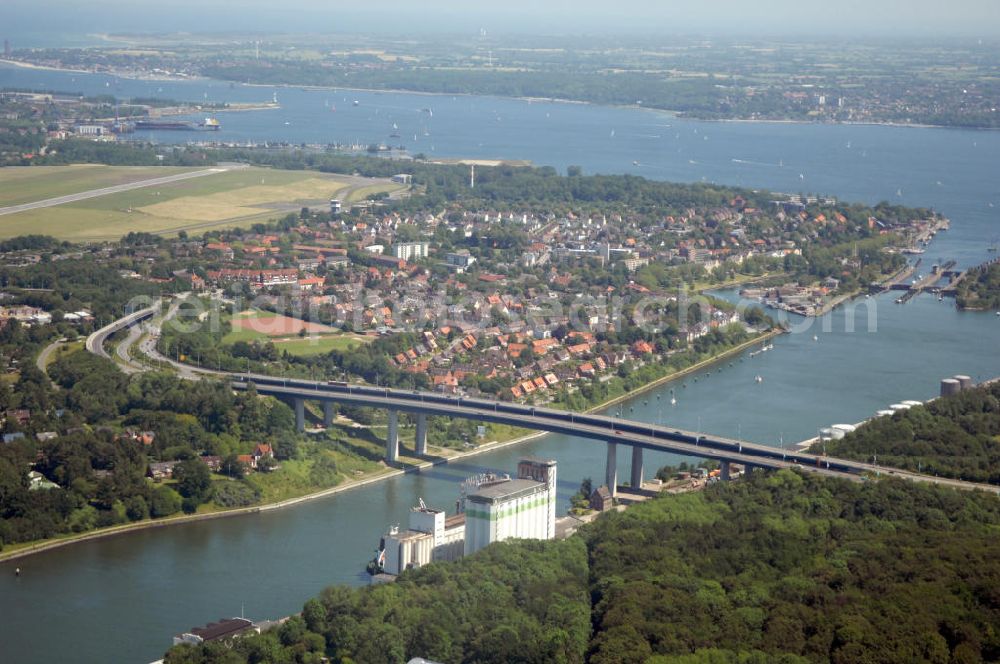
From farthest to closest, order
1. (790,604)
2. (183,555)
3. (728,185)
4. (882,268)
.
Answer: (728,185) < (882,268) < (183,555) < (790,604)

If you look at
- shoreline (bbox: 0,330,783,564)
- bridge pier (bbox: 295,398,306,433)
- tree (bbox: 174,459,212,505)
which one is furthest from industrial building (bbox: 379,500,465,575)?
bridge pier (bbox: 295,398,306,433)

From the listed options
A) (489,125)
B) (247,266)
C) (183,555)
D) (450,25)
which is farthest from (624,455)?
(450,25)

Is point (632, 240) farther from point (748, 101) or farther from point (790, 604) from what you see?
point (748, 101)

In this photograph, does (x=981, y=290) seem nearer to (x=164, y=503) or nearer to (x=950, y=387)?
(x=950, y=387)

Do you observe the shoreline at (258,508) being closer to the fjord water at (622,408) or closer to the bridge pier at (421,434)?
the fjord water at (622,408)

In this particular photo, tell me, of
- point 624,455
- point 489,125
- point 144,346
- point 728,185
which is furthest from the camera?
point 489,125

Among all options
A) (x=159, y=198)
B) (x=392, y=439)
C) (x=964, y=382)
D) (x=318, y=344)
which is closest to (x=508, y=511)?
(x=392, y=439)

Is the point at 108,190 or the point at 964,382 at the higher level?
the point at 964,382
